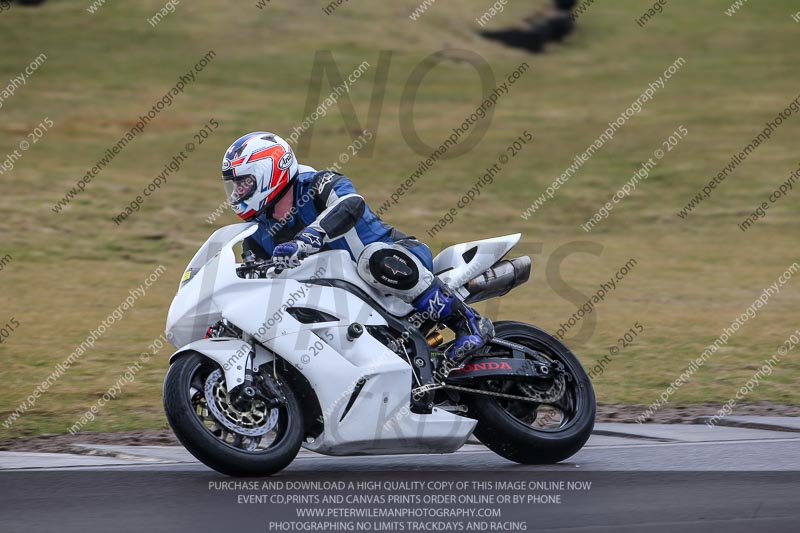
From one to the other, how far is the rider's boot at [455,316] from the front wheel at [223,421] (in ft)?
3.54

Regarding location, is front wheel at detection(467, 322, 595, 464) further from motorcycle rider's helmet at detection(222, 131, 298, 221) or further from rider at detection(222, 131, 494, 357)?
motorcycle rider's helmet at detection(222, 131, 298, 221)

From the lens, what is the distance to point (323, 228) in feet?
22.3

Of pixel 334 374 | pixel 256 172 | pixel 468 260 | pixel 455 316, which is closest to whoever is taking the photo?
pixel 334 374

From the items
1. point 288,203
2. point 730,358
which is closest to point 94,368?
point 288,203

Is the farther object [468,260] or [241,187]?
[468,260]

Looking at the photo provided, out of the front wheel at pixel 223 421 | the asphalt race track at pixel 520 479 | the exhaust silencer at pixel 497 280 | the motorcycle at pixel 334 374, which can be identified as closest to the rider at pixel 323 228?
the motorcycle at pixel 334 374

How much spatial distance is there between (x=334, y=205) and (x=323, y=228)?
189mm

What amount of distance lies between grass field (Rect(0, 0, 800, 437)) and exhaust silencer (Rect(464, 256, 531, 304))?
8.36ft

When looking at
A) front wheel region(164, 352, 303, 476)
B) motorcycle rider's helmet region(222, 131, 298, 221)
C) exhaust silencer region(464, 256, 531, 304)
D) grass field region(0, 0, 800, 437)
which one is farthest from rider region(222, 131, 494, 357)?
grass field region(0, 0, 800, 437)

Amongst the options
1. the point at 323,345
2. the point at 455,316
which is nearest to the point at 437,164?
the point at 455,316

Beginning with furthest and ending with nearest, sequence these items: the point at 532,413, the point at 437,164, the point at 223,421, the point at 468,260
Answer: the point at 437,164
the point at 468,260
the point at 532,413
the point at 223,421

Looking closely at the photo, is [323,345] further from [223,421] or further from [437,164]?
[437,164]

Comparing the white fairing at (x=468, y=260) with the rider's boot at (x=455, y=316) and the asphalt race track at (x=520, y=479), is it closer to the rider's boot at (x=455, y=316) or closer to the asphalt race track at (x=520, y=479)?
the rider's boot at (x=455, y=316)

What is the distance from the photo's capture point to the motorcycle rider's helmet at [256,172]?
6910mm
